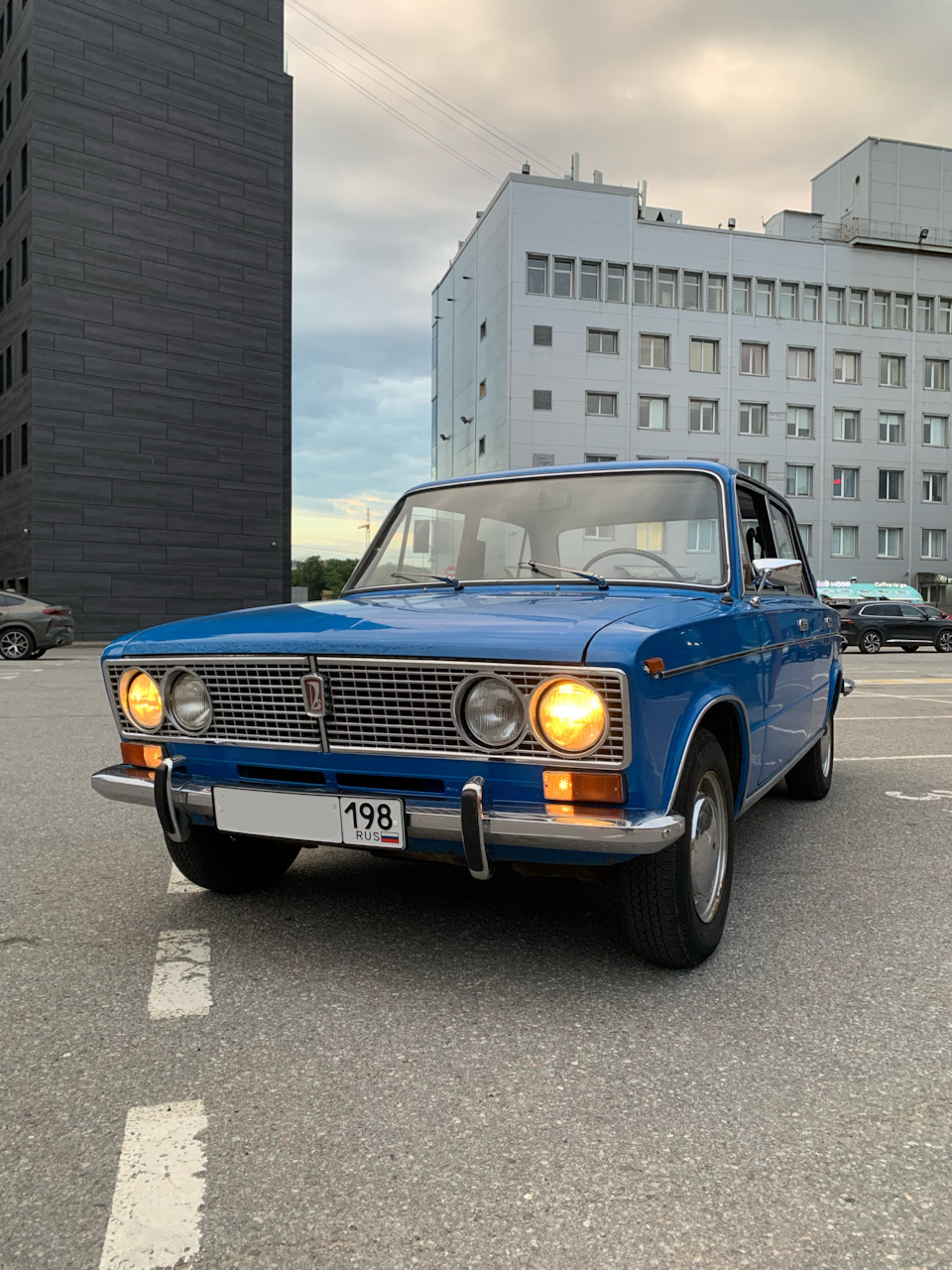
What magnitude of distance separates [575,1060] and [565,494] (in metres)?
2.35

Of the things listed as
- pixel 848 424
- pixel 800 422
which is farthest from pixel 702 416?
pixel 848 424

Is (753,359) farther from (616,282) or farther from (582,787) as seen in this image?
(582,787)

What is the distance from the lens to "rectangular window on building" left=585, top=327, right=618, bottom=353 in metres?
42.2

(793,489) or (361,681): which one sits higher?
(793,489)

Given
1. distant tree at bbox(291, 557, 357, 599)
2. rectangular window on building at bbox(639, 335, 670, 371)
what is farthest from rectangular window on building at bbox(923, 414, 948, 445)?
distant tree at bbox(291, 557, 357, 599)

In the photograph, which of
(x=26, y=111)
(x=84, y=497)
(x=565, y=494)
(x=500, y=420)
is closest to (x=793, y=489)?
(x=500, y=420)

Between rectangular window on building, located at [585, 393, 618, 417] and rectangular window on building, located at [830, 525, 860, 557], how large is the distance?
11630mm

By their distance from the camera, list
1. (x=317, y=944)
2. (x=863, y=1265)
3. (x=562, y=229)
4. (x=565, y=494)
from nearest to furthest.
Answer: (x=863, y=1265), (x=317, y=944), (x=565, y=494), (x=562, y=229)

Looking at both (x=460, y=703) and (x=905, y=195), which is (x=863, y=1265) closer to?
(x=460, y=703)

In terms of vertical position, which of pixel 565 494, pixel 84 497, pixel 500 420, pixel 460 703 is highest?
pixel 500 420

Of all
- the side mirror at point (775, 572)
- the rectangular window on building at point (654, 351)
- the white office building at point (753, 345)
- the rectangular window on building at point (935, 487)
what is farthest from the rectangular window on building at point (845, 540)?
the side mirror at point (775, 572)

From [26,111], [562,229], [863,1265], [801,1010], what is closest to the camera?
[863,1265]

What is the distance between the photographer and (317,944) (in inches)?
126

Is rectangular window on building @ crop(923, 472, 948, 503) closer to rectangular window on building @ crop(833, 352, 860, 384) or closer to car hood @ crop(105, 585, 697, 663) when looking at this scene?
rectangular window on building @ crop(833, 352, 860, 384)
